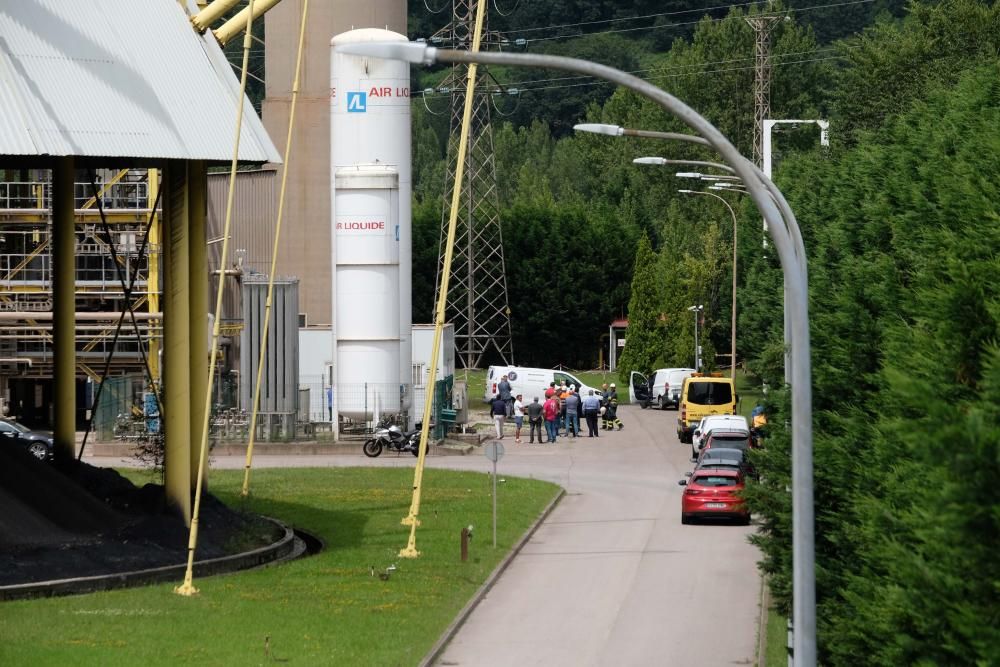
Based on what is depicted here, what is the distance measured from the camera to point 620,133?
44.5ft

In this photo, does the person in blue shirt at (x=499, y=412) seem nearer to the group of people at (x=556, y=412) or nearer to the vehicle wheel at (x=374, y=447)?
the group of people at (x=556, y=412)

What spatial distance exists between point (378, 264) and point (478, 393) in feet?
86.8

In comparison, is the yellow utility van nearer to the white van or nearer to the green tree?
the white van

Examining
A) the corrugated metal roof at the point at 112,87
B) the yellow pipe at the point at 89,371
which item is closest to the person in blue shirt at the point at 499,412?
the yellow pipe at the point at 89,371

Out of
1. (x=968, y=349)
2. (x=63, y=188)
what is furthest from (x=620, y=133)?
(x=63, y=188)

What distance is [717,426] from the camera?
4409 centimetres

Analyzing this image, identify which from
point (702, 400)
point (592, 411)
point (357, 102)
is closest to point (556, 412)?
point (592, 411)

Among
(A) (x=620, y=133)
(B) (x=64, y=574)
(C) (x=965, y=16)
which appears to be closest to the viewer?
(A) (x=620, y=133)

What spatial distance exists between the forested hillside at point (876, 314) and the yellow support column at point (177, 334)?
31.2ft

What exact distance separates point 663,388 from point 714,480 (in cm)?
3314

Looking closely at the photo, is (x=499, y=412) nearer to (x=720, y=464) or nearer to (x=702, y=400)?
(x=702, y=400)

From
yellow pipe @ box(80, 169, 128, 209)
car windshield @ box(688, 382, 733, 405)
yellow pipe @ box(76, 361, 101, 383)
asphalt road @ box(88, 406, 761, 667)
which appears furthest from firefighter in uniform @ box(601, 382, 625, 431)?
yellow pipe @ box(80, 169, 128, 209)

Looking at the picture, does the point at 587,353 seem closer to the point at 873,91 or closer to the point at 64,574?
the point at 873,91

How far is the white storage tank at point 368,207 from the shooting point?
154 feet
